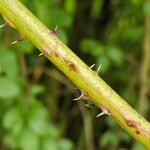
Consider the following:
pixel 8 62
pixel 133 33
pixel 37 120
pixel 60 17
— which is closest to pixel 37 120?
pixel 37 120

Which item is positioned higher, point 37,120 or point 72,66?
point 72,66

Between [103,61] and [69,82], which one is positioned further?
[69,82]

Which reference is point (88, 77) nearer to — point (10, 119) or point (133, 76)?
point (10, 119)

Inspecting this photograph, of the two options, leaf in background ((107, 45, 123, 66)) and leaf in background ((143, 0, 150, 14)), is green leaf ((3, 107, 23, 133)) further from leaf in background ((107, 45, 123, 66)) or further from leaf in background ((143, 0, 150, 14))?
leaf in background ((143, 0, 150, 14))

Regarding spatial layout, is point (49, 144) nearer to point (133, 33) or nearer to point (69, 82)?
point (69, 82)

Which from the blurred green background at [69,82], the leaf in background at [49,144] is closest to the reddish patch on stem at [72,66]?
the blurred green background at [69,82]

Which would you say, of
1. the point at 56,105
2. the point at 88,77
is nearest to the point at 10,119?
the point at 56,105

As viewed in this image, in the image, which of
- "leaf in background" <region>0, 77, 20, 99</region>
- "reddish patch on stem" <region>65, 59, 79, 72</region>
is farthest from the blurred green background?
"reddish patch on stem" <region>65, 59, 79, 72</region>
